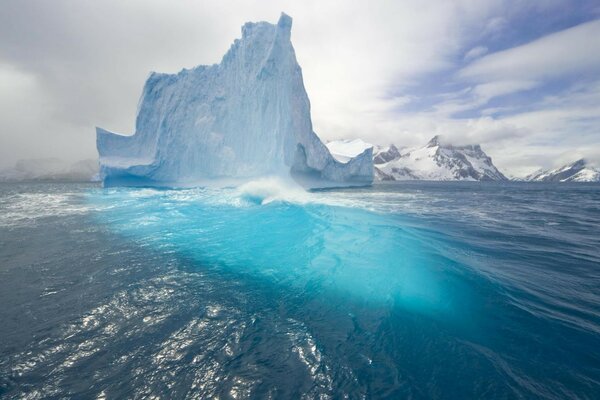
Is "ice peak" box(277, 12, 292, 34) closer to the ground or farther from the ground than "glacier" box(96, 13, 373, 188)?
farther from the ground

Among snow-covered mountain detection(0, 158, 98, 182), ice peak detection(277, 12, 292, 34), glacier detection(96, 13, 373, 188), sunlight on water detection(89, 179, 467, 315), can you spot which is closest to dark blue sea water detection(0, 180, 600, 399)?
sunlight on water detection(89, 179, 467, 315)

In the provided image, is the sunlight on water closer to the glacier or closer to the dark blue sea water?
the dark blue sea water

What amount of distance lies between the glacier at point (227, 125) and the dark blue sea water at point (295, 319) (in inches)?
787

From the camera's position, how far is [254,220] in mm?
12609

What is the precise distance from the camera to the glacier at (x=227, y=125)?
27.0 metres

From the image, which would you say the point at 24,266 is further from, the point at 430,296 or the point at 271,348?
the point at 430,296

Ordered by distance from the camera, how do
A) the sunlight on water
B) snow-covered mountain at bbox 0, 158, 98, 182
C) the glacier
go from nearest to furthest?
the sunlight on water, the glacier, snow-covered mountain at bbox 0, 158, 98, 182

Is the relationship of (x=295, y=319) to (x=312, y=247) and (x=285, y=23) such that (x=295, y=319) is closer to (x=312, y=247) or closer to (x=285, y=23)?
(x=312, y=247)

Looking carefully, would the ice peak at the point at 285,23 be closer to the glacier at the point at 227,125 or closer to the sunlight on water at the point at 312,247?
the glacier at the point at 227,125

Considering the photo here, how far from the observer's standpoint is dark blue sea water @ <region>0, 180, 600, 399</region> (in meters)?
3.09

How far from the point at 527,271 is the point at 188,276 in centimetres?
762

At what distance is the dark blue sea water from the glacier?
65.6ft

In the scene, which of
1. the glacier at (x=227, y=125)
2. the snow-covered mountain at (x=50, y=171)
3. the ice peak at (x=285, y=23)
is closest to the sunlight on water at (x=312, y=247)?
the glacier at (x=227, y=125)

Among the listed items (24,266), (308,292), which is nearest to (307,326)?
(308,292)
